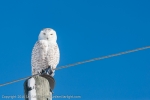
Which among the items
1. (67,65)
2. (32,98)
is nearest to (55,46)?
(67,65)

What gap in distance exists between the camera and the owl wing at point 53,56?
26.2 ft

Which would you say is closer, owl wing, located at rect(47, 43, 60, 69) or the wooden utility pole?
the wooden utility pole

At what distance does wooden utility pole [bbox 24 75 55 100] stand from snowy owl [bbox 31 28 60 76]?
3811mm

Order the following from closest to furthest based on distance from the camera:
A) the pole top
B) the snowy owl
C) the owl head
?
the pole top
the snowy owl
the owl head

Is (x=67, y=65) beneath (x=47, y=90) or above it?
above

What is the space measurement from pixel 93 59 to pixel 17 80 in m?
0.82

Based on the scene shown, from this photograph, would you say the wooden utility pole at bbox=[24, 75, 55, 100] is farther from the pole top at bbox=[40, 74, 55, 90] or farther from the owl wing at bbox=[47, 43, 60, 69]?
the owl wing at bbox=[47, 43, 60, 69]

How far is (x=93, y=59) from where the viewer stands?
399 centimetres

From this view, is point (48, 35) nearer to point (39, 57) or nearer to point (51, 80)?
point (39, 57)

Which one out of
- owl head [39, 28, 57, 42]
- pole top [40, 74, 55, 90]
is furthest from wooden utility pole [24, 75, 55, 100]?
owl head [39, 28, 57, 42]

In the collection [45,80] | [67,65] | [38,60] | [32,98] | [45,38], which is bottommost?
[32,98]

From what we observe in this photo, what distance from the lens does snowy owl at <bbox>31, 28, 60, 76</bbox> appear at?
7.93 metres

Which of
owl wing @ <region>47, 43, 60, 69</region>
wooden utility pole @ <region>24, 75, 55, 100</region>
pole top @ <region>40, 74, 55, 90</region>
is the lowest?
wooden utility pole @ <region>24, 75, 55, 100</region>

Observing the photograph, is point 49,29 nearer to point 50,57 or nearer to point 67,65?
point 50,57
